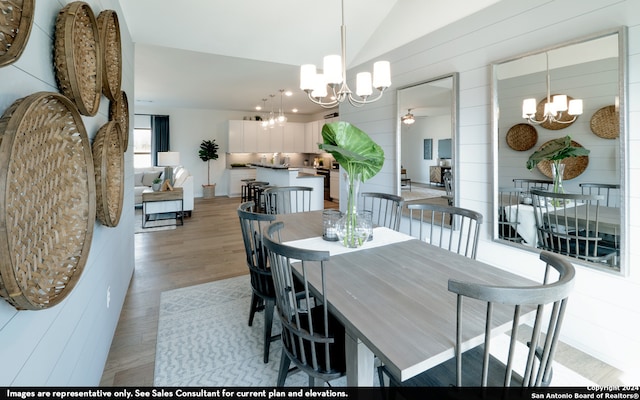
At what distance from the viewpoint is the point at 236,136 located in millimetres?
9094

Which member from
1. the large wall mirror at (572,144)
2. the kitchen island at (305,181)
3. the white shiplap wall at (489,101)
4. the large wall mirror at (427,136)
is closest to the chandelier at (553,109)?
the large wall mirror at (572,144)

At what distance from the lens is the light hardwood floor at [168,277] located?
1965 mm

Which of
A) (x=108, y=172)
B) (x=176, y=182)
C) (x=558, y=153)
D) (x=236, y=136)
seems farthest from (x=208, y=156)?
(x=558, y=153)

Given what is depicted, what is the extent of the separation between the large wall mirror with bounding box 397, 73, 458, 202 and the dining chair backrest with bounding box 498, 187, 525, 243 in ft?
1.57

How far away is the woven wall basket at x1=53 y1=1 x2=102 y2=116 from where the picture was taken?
1213mm

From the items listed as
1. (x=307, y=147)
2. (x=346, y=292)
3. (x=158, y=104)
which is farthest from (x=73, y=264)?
(x=307, y=147)

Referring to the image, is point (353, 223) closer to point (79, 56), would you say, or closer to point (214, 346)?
point (214, 346)

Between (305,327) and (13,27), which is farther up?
(13,27)

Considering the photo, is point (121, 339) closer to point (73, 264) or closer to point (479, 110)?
point (73, 264)

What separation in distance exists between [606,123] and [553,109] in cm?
37

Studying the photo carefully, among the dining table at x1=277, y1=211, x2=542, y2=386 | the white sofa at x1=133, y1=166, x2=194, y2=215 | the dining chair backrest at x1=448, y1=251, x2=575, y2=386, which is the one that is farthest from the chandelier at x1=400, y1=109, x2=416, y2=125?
the white sofa at x1=133, y1=166, x2=194, y2=215

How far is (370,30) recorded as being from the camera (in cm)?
394

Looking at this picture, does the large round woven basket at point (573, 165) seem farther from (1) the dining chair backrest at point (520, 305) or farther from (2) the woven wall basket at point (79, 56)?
(2) the woven wall basket at point (79, 56)

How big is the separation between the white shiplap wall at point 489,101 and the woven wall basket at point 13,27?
2856 millimetres
